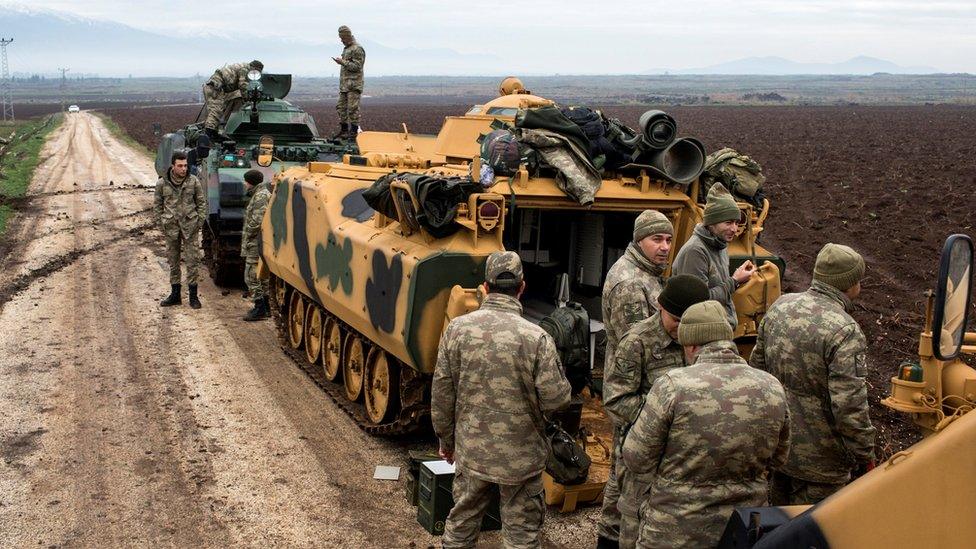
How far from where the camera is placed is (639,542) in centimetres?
475

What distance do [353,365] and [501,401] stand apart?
445cm

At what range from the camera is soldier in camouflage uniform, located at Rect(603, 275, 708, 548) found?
5.20 meters

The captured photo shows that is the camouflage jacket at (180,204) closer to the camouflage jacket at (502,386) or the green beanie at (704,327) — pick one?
the camouflage jacket at (502,386)

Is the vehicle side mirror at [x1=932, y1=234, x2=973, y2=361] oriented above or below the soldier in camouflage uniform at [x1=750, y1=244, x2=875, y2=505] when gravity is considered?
above

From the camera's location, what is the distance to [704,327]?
4.50 m

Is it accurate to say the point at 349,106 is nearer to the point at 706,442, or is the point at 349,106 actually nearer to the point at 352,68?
the point at 352,68

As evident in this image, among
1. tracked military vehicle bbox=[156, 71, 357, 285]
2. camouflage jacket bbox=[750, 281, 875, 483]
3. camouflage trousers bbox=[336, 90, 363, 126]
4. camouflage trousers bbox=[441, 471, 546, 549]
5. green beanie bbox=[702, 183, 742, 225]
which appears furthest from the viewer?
camouflage trousers bbox=[336, 90, 363, 126]

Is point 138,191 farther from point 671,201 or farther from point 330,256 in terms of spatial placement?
point 671,201

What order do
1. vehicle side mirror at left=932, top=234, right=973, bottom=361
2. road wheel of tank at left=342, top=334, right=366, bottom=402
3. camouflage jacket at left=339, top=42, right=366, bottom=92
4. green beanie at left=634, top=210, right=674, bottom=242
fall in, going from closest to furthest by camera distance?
vehicle side mirror at left=932, top=234, right=973, bottom=361, green beanie at left=634, top=210, right=674, bottom=242, road wheel of tank at left=342, top=334, right=366, bottom=402, camouflage jacket at left=339, top=42, right=366, bottom=92

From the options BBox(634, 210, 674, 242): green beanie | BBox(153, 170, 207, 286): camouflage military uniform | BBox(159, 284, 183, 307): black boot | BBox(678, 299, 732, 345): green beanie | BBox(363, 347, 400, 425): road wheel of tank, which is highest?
BBox(634, 210, 674, 242): green beanie

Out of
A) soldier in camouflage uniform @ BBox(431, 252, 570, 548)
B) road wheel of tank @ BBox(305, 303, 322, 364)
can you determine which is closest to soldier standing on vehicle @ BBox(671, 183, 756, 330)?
soldier in camouflage uniform @ BBox(431, 252, 570, 548)

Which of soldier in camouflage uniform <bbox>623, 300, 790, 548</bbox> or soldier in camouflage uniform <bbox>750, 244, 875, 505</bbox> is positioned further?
soldier in camouflage uniform <bbox>750, 244, 875, 505</bbox>

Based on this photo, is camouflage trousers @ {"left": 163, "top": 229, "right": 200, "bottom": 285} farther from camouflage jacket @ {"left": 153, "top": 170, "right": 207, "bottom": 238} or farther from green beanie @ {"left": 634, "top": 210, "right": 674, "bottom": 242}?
green beanie @ {"left": 634, "top": 210, "right": 674, "bottom": 242}

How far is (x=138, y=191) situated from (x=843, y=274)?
24204 millimetres
